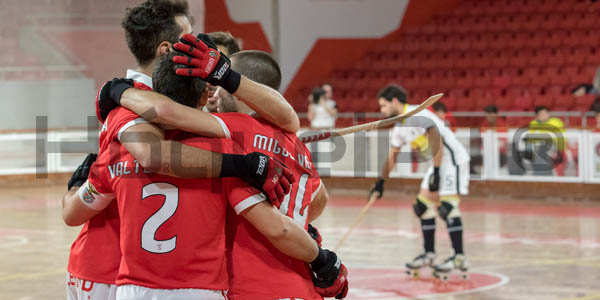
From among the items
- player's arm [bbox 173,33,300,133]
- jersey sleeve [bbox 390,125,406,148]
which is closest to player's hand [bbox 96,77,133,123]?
player's arm [bbox 173,33,300,133]

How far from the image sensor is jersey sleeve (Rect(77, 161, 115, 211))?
8.93ft

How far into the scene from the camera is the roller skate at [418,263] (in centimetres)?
784

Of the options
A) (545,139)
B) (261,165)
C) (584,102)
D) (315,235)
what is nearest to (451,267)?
→ (315,235)

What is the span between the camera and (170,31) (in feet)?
9.09

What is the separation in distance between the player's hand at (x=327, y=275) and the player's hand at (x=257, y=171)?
35 centimetres

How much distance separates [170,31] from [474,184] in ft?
40.8

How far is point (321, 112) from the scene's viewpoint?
16.8 metres

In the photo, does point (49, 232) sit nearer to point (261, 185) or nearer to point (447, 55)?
point (261, 185)

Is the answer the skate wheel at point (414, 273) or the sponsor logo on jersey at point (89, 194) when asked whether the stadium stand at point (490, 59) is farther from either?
the sponsor logo on jersey at point (89, 194)

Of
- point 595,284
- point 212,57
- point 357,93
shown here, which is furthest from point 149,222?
point 357,93

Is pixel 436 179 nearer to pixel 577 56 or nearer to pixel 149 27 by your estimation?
pixel 149 27

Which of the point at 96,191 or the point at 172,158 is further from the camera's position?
the point at 96,191

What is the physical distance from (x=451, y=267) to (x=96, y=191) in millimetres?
5436

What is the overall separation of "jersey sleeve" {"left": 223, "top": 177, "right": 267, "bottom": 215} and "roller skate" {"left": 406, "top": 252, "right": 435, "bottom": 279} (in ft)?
18.1
